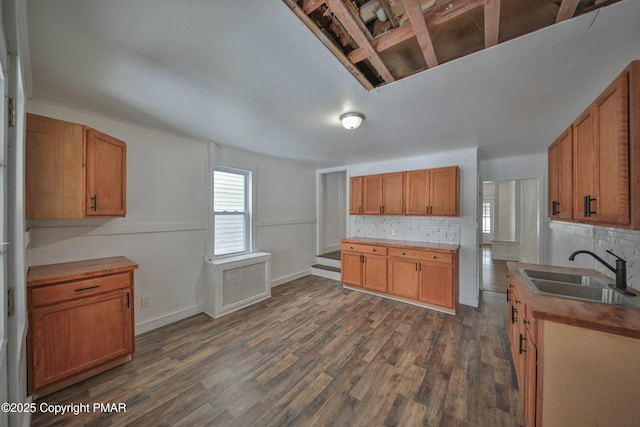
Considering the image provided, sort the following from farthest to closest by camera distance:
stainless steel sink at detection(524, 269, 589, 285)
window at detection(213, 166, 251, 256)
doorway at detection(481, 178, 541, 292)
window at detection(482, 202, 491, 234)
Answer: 1. window at detection(482, 202, 491, 234)
2. doorway at detection(481, 178, 541, 292)
3. window at detection(213, 166, 251, 256)
4. stainless steel sink at detection(524, 269, 589, 285)

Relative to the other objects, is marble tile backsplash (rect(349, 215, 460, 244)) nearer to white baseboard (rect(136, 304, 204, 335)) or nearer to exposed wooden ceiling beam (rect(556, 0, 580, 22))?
exposed wooden ceiling beam (rect(556, 0, 580, 22))

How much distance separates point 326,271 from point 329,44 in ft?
13.9

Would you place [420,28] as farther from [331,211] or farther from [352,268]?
[331,211]

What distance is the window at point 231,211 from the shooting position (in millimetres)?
3598

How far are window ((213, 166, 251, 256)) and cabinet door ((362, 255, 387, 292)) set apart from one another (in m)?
2.08

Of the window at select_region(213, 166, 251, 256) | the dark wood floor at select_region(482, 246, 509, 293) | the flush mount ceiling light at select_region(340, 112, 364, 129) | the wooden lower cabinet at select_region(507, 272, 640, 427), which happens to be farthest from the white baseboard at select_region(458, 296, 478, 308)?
the window at select_region(213, 166, 251, 256)

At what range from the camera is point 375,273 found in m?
3.82

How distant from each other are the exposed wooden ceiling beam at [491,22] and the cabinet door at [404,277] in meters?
2.76

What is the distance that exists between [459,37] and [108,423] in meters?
3.44

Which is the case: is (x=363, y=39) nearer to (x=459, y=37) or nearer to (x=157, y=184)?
(x=459, y=37)

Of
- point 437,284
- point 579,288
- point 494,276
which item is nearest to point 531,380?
point 579,288

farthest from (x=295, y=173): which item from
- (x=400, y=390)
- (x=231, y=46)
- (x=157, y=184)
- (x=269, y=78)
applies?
(x=400, y=390)

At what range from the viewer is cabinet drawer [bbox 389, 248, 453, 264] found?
3160 mm

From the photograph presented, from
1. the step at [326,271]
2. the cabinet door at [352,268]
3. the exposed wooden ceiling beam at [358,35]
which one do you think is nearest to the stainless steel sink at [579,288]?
the exposed wooden ceiling beam at [358,35]
